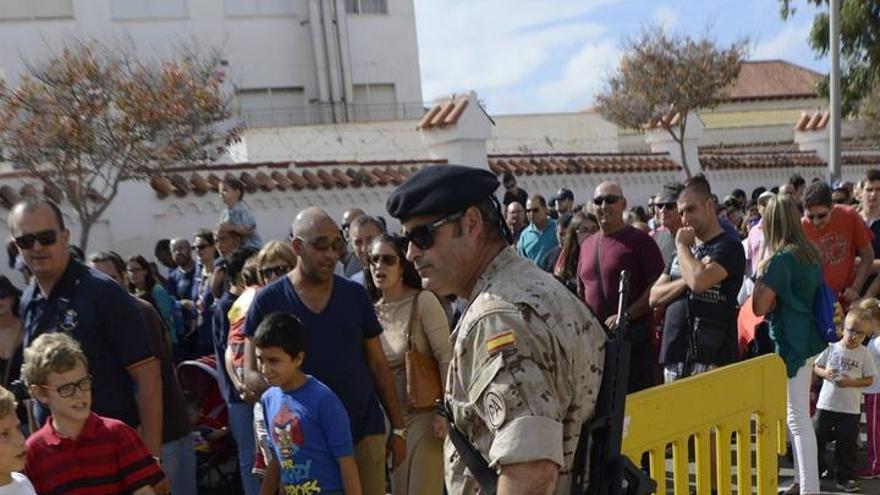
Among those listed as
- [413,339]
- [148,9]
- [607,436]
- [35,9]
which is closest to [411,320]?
[413,339]

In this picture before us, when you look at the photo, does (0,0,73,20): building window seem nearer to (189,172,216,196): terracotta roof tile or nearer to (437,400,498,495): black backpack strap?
(189,172,216,196): terracotta roof tile

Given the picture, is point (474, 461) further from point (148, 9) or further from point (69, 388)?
point (148, 9)

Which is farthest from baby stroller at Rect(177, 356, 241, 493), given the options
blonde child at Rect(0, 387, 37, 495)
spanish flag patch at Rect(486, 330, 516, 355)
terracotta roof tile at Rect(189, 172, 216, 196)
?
terracotta roof tile at Rect(189, 172, 216, 196)

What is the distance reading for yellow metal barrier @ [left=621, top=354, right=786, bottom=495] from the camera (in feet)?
12.8

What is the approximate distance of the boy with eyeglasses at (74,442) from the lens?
377cm

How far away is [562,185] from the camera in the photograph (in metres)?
16.2

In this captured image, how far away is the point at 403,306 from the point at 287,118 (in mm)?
26999

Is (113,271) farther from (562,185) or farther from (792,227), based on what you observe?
(562,185)

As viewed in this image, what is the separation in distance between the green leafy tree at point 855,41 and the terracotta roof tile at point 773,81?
92.0ft

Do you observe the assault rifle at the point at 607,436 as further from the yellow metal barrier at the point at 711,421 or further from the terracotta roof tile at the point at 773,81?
the terracotta roof tile at the point at 773,81

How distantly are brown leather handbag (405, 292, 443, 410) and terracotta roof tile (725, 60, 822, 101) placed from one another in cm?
5003

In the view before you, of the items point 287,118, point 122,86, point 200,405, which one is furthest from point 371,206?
point 287,118

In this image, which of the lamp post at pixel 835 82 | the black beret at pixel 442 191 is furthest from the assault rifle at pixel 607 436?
the lamp post at pixel 835 82

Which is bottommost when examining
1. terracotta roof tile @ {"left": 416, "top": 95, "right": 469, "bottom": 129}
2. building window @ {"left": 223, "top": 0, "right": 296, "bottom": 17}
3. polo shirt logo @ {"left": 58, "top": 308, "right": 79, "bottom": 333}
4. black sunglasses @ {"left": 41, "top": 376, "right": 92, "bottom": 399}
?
black sunglasses @ {"left": 41, "top": 376, "right": 92, "bottom": 399}
